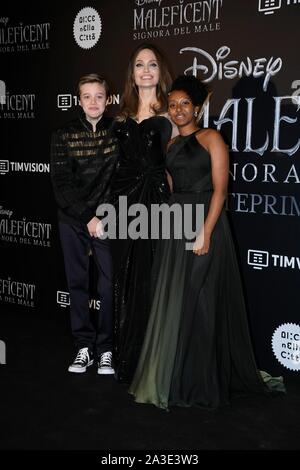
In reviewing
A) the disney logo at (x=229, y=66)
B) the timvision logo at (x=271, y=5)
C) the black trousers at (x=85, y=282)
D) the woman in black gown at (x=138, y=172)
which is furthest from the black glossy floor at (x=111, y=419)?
the timvision logo at (x=271, y=5)

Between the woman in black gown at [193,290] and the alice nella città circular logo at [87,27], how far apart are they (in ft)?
4.97

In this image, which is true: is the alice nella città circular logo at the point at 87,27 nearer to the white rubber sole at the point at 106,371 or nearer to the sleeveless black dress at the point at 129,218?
the sleeveless black dress at the point at 129,218

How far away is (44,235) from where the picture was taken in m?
4.66

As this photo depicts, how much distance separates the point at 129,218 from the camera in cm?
328

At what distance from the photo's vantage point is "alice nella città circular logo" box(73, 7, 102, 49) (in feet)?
13.6

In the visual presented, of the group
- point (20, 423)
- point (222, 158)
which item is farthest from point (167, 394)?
point (222, 158)

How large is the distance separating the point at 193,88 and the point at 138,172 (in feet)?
1.89

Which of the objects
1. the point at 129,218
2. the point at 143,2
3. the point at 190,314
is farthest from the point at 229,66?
the point at 190,314

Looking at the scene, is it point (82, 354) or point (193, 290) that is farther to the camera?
point (82, 354)

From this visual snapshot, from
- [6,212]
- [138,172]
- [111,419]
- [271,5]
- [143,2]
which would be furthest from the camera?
[6,212]

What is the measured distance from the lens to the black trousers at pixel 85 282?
3463mm

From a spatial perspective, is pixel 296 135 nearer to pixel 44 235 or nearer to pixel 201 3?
pixel 201 3

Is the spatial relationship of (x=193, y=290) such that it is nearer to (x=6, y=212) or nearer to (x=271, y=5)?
(x=271, y=5)

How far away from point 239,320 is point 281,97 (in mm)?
1329
